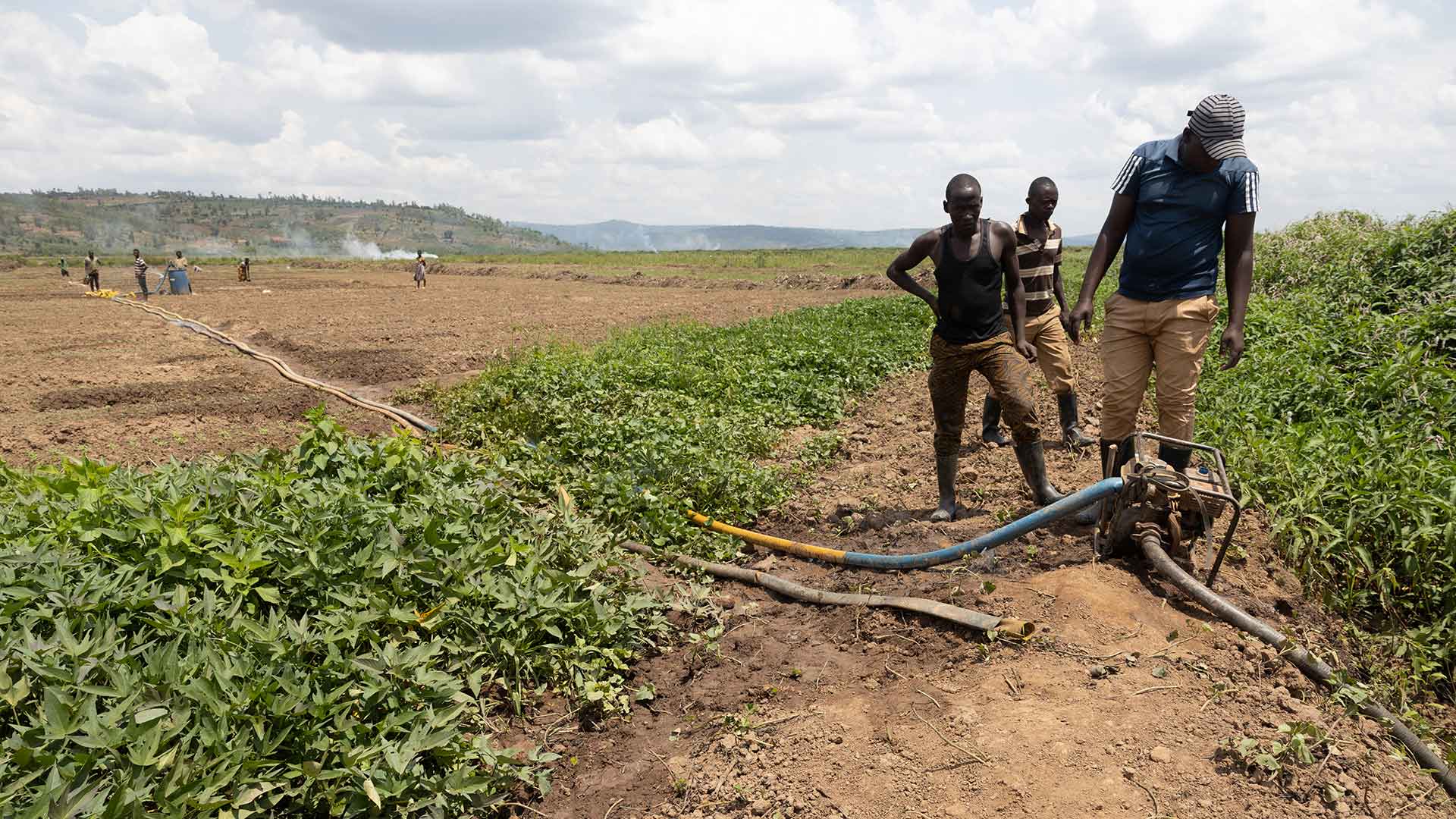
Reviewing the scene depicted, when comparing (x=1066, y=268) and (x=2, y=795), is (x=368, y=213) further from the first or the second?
(x=2, y=795)

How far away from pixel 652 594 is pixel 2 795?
246 centimetres

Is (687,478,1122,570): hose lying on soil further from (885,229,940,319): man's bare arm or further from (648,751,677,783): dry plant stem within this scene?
(648,751,677,783): dry plant stem

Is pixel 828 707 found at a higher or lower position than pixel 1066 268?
lower

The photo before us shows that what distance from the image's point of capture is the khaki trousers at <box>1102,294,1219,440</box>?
13.4 ft

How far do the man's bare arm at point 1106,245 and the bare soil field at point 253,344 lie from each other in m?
6.96

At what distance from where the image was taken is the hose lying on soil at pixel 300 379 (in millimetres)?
8555

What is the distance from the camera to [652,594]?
4.14 m

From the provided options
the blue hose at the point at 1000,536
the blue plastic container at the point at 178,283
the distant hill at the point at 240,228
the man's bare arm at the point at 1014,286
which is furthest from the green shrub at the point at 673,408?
the distant hill at the point at 240,228

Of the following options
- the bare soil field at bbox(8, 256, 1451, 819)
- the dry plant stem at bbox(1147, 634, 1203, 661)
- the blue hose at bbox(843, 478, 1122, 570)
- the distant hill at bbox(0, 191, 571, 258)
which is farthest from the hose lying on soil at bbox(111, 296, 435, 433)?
the distant hill at bbox(0, 191, 571, 258)

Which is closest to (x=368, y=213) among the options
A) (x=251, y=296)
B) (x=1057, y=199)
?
(x=251, y=296)

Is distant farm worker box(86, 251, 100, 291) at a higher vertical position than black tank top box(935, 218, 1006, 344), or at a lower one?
lower

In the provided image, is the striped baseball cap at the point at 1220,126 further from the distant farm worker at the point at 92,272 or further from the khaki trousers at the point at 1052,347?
the distant farm worker at the point at 92,272

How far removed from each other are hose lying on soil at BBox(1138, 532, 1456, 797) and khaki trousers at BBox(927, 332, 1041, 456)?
1.12 meters

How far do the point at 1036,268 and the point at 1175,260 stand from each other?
217 cm
